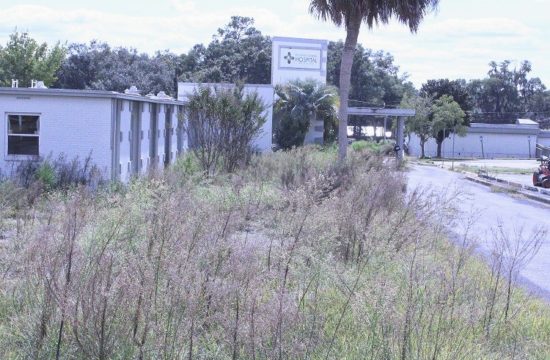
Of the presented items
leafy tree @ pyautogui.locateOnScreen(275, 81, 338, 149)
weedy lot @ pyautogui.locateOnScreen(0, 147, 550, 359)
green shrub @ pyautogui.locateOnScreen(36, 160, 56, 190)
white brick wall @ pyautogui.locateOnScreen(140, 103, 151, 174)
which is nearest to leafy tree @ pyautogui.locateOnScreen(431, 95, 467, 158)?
leafy tree @ pyautogui.locateOnScreen(275, 81, 338, 149)

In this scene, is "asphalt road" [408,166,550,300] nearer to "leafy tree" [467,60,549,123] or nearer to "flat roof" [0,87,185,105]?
"flat roof" [0,87,185,105]

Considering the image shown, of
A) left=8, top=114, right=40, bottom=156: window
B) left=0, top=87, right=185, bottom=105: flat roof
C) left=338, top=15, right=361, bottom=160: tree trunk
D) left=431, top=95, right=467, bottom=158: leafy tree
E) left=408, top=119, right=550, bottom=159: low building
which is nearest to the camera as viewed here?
left=0, top=87, right=185, bottom=105: flat roof

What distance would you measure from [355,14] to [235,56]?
58107 millimetres

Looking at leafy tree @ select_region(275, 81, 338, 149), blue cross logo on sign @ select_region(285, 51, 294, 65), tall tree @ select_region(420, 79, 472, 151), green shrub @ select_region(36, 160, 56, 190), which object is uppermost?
blue cross logo on sign @ select_region(285, 51, 294, 65)

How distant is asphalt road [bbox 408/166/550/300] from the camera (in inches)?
443

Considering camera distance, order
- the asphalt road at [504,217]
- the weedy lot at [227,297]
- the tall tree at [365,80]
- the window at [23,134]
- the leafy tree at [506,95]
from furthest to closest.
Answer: the leafy tree at [506,95] → the tall tree at [365,80] → the window at [23,134] → the asphalt road at [504,217] → the weedy lot at [227,297]

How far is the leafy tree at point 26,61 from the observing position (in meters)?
48.9

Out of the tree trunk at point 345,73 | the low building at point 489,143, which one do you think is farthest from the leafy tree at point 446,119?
the tree trunk at point 345,73

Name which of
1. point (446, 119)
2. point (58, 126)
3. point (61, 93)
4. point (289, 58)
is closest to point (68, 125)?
point (58, 126)

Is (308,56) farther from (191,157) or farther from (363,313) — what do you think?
(363,313)

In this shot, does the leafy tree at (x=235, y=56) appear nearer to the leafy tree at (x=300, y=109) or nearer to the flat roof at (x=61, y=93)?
the leafy tree at (x=300, y=109)

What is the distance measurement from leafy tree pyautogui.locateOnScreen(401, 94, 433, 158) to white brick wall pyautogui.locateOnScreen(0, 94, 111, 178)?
5142cm

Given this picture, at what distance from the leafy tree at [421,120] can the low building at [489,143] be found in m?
3.68

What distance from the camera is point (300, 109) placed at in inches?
1832
